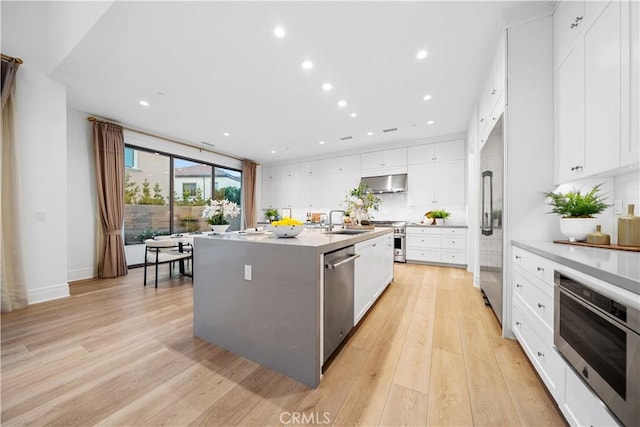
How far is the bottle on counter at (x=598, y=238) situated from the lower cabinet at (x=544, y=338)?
0.36m

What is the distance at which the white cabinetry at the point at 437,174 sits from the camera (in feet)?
15.6

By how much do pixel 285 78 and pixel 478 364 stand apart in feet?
11.1

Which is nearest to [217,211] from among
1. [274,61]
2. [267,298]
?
[274,61]

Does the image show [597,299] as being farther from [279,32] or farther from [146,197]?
[146,197]

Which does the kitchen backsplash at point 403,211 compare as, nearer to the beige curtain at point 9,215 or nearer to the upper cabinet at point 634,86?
the upper cabinet at point 634,86

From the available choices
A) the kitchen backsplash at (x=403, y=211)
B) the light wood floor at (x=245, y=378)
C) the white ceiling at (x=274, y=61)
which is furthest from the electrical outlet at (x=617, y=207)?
the kitchen backsplash at (x=403, y=211)

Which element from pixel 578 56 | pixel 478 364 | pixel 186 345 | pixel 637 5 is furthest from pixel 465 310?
pixel 186 345

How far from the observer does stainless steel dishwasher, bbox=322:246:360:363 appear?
1.49m

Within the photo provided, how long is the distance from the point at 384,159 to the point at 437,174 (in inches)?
49.5

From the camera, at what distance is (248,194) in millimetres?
6898

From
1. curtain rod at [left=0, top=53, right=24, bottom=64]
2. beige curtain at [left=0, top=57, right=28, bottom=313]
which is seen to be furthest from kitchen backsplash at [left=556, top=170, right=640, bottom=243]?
curtain rod at [left=0, top=53, right=24, bottom=64]

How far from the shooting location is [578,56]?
60.3 inches

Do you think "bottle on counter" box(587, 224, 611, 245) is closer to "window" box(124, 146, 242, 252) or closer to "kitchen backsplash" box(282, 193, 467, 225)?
"kitchen backsplash" box(282, 193, 467, 225)

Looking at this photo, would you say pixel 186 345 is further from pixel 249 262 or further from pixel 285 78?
pixel 285 78
